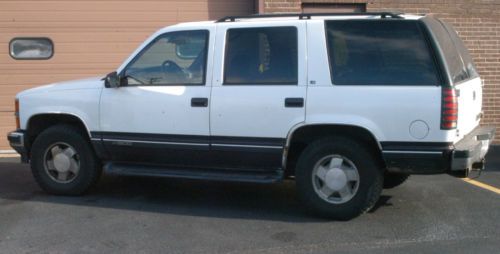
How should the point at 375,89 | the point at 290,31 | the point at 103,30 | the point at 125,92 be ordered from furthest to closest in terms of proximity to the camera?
the point at 103,30, the point at 125,92, the point at 290,31, the point at 375,89

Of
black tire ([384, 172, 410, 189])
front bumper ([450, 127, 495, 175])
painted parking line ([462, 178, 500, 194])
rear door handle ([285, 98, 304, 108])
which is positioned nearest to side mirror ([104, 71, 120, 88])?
rear door handle ([285, 98, 304, 108])

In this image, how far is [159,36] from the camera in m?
6.49

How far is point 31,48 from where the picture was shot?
9.91 meters

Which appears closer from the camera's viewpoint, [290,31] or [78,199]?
[290,31]

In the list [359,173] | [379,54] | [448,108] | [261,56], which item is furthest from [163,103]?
[448,108]

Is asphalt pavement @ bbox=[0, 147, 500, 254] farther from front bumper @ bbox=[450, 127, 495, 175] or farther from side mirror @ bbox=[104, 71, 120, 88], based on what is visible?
side mirror @ bbox=[104, 71, 120, 88]

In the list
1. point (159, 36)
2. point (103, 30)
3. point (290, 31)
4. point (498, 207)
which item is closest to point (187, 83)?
point (159, 36)

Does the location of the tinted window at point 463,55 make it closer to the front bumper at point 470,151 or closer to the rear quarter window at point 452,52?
the rear quarter window at point 452,52

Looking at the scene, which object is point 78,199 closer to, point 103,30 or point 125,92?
point 125,92

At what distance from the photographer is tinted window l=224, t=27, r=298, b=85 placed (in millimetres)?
6012

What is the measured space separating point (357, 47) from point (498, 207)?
7.32 feet

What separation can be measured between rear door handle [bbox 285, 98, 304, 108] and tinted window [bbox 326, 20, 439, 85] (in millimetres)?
351

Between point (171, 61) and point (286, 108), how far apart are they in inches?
53.2

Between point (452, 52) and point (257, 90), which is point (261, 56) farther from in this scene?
point (452, 52)
